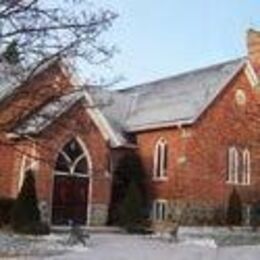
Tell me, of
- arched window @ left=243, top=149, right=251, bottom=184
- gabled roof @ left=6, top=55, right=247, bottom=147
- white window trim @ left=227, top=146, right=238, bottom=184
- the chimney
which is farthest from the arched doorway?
the chimney

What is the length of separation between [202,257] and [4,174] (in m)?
15.1

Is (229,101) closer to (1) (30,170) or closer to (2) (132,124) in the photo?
(2) (132,124)

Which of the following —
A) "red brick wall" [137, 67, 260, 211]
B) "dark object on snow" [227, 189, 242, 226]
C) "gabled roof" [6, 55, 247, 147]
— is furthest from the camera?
"gabled roof" [6, 55, 247, 147]

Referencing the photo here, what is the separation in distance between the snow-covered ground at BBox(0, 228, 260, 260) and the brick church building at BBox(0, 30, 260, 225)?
4.56 m

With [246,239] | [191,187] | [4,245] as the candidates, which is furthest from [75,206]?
[4,245]

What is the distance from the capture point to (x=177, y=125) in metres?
40.4

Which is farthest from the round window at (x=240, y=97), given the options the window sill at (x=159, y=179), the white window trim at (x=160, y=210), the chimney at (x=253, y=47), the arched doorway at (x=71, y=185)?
the arched doorway at (x=71, y=185)

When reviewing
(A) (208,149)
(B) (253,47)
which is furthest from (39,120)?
(B) (253,47)

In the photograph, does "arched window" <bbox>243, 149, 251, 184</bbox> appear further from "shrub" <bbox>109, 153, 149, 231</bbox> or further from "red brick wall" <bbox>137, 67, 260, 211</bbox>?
"shrub" <bbox>109, 153, 149, 231</bbox>

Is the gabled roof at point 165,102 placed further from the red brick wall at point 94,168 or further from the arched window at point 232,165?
the arched window at point 232,165

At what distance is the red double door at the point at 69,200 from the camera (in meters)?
36.8

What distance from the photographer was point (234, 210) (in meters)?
40.3

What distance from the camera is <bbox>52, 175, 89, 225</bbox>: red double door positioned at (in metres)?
36.8

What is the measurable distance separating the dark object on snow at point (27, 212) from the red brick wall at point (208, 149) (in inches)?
366
